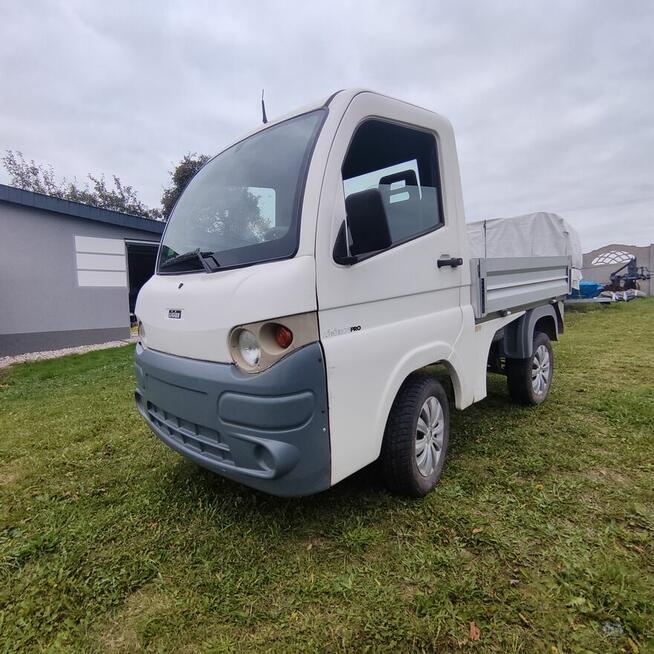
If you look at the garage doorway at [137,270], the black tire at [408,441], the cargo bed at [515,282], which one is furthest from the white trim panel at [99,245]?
the black tire at [408,441]

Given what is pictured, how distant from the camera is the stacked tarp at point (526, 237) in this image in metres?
11.4

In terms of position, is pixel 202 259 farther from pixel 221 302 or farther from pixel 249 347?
pixel 249 347

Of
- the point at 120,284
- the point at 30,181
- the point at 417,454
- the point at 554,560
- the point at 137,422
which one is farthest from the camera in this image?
the point at 30,181

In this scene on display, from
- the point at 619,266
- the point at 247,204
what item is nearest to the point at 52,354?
the point at 247,204

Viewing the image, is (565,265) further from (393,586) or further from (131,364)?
(131,364)

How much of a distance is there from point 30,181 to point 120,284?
26.6 metres

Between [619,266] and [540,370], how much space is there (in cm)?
2090

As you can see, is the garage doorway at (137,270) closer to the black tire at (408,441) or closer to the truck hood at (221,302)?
the truck hood at (221,302)

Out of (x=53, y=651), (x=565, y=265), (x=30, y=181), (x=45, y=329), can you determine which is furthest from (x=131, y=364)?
(x=30, y=181)

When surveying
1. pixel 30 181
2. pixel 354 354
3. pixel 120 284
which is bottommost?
pixel 354 354

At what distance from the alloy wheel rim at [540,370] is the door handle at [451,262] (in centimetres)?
181

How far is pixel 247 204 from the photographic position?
2285 mm

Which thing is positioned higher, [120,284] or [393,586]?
[120,284]

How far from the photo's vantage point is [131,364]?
7.80 meters
